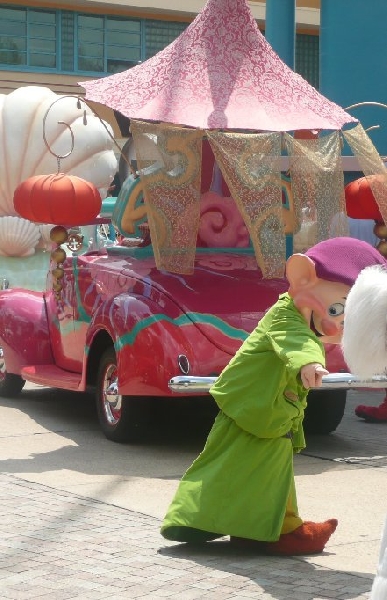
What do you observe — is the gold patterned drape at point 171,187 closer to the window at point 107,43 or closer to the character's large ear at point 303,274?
the character's large ear at point 303,274

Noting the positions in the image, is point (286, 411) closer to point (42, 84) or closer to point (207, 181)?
point (207, 181)

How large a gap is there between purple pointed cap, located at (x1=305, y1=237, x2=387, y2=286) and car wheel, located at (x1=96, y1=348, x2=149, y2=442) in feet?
9.68

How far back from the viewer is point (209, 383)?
23.3ft

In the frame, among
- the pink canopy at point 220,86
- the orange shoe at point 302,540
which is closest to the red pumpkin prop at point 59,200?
the pink canopy at point 220,86

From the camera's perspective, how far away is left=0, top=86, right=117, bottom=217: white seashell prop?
1454 cm

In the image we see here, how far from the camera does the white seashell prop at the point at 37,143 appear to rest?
572 inches

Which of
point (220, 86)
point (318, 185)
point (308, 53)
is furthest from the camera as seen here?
point (308, 53)

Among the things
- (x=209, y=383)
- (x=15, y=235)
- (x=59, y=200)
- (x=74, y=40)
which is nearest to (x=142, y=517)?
(x=209, y=383)

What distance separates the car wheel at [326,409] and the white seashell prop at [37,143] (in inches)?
265

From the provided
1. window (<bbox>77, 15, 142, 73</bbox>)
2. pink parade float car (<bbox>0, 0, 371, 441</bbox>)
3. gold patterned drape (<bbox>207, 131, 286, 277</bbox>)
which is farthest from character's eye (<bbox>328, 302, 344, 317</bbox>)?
window (<bbox>77, 15, 142, 73</bbox>)

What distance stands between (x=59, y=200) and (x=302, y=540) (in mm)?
3973

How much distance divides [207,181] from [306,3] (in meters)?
22.9

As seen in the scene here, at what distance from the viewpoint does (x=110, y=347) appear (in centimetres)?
836

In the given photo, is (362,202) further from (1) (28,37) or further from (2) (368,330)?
(1) (28,37)
